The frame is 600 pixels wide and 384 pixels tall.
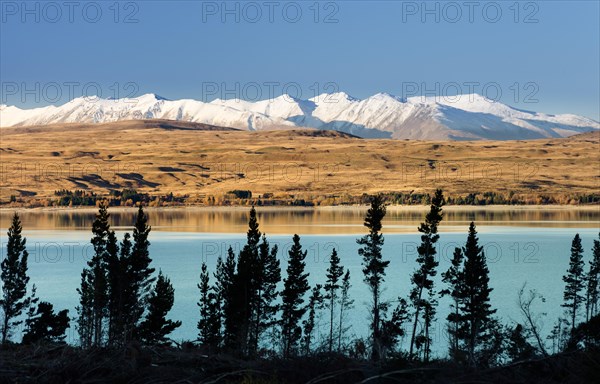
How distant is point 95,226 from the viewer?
228 feet

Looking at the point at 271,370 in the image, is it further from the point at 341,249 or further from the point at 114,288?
the point at 341,249

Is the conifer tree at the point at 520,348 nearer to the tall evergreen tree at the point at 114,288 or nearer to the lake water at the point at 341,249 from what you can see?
the lake water at the point at 341,249

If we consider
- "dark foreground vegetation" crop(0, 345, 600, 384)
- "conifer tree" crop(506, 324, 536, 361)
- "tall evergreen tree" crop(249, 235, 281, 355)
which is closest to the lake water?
"tall evergreen tree" crop(249, 235, 281, 355)

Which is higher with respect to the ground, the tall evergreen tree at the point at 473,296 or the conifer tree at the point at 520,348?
the conifer tree at the point at 520,348

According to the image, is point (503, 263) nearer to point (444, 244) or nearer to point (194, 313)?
point (444, 244)

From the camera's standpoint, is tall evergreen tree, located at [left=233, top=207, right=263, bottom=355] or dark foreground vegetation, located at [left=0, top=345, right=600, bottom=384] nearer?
dark foreground vegetation, located at [left=0, top=345, right=600, bottom=384]

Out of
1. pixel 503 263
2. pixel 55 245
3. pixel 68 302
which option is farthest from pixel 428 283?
pixel 55 245

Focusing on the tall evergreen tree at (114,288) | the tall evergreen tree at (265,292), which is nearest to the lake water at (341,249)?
the tall evergreen tree at (114,288)

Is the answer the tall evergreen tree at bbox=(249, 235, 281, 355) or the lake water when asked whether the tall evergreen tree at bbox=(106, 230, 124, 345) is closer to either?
the lake water

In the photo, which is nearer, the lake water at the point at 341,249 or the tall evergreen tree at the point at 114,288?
the tall evergreen tree at the point at 114,288

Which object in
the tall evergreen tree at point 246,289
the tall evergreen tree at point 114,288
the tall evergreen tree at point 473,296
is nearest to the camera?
the tall evergreen tree at point 246,289

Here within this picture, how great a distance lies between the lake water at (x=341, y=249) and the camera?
73838 millimetres

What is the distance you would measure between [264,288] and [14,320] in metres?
26.7

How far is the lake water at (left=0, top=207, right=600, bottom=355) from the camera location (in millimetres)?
73838
